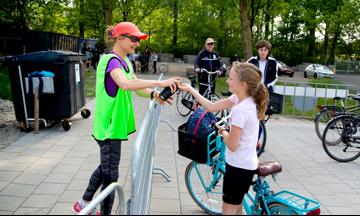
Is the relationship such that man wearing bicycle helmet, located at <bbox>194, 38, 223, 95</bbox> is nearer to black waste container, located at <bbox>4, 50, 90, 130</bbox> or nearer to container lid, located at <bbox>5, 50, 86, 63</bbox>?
black waste container, located at <bbox>4, 50, 90, 130</bbox>

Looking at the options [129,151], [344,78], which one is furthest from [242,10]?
[129,151]

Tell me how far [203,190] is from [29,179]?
8.06 ft

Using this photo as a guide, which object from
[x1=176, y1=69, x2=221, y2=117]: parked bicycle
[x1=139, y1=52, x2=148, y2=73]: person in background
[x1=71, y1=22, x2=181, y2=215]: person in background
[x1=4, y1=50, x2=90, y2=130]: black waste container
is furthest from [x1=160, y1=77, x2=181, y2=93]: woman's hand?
[x1=139, y1=52, x2=148, y2=73]: person in background

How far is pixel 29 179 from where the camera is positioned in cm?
448

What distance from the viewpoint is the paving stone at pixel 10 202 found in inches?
145

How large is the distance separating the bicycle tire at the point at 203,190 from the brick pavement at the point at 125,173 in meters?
0.15

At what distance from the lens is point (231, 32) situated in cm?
4409

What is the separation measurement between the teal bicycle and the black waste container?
411 centimetres

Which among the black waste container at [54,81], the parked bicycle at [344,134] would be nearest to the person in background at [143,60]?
the black waste container at [54,81]

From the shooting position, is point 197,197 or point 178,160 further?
point 178,160

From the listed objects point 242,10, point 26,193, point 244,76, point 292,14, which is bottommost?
point 26,193

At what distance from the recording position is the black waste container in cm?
662

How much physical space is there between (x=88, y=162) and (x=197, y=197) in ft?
7.38

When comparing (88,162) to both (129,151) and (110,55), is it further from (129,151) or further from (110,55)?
(110,55)
